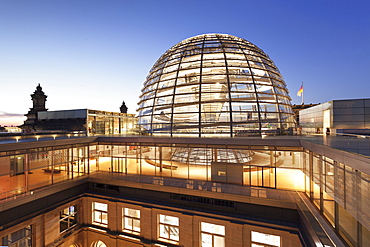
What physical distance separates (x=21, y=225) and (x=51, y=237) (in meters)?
3.16

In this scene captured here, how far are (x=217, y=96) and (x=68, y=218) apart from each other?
62.2 ft

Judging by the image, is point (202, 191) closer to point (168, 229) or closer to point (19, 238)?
point (168, 229)

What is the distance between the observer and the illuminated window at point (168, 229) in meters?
17.0

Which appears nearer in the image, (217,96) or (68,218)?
(68,218)

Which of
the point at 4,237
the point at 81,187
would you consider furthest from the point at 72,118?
the point at 4,237

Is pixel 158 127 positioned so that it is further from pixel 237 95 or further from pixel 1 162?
pixel 1 162

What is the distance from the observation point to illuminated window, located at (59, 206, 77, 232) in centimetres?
1844

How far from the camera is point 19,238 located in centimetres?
1502

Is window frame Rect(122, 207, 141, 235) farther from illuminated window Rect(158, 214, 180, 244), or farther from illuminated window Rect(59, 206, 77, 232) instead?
illuminated window Rect(59, 206, 77, 232)

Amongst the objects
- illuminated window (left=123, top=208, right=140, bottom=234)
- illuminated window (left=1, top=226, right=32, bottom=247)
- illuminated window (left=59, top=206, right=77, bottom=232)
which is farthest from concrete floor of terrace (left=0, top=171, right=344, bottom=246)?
illuminated window (left=123, top=208, right=140, bottom=234)

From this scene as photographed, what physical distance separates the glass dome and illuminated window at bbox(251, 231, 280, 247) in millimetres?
8767

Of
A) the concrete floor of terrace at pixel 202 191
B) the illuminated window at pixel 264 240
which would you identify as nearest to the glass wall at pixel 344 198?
the concrete floor of terrace at pixel 202 191

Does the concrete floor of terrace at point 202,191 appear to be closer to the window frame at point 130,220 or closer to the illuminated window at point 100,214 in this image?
the illuminated window at point 100,214

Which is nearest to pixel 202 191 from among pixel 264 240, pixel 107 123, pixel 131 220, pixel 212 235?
pixel 212 235
